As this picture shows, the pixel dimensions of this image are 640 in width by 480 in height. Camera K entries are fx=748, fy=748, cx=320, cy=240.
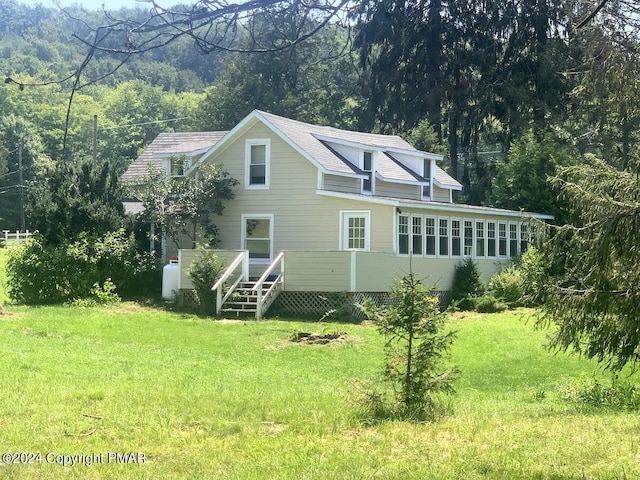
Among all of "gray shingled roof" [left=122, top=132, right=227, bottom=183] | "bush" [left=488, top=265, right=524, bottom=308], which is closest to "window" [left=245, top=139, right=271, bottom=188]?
"gray shingled roof" [left=122, top=132, right=227, bottom=183]

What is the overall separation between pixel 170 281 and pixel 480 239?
12.0 metres

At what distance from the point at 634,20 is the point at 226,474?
9338mm

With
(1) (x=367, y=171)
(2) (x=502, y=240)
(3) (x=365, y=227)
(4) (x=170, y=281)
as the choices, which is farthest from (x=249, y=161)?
(2) (x=502, y=240)

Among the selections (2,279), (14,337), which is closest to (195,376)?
(14,337)

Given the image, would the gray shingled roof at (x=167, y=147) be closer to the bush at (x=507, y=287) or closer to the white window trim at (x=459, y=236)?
the white window trim at (x=459, y=236)

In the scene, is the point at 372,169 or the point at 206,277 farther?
the point at 372,169

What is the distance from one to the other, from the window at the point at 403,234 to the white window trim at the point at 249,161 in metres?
4.83

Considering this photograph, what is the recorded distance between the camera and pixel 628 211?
21.2 feet

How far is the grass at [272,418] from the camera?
591 cm

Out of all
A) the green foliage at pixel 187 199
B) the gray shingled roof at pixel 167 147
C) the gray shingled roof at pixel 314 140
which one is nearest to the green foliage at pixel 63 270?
the green foliage at pixel 187 199

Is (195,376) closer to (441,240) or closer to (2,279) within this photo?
(441,240)

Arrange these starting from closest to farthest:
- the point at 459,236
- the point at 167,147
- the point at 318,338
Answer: the point at 318,338 → the point at 459,236 → the point at 167,147

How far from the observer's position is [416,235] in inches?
991

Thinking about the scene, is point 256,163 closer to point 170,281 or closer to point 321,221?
point 321,221
